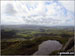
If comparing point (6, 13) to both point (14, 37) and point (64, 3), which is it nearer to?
point (14, 37)

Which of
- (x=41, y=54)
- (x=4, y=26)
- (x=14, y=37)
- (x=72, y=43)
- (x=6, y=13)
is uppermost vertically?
(x=6, y=13)

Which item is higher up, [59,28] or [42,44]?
[59,28]

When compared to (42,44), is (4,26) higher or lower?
higher

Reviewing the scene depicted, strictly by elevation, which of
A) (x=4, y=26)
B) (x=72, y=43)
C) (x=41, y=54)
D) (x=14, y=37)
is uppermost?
(x=4, y=26)

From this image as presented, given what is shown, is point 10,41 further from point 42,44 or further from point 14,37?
point 42,44

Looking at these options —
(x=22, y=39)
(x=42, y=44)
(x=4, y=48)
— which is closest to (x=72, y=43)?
(x=42, y=44)

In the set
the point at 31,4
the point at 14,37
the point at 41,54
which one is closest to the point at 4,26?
the point at 14,37
